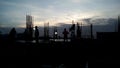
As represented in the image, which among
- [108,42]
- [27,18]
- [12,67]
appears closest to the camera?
[12,67]

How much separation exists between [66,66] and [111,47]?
460cm

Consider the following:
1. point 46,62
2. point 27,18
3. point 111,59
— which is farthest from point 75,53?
point 27,18

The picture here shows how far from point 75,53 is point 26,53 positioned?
4.84m

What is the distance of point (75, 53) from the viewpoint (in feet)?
66.6

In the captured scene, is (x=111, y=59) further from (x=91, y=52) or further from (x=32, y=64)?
(x=32, y=64)

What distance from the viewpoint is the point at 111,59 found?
54.8ft

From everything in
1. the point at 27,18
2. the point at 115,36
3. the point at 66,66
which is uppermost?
the point at 27,18

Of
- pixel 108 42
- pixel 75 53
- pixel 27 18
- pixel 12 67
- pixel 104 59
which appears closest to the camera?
pixel 104 59

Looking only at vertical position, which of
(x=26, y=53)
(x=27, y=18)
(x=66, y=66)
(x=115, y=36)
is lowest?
(x=66, y=66)

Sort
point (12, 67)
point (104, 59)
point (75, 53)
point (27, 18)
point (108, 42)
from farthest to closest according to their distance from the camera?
point (27, 18), point (75, 53), point (108, 42), point (12, 67), point (104, 59)

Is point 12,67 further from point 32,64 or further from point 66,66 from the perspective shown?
point 66,66

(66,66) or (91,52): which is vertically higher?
(91,52)

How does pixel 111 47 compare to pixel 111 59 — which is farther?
pixel 111 47

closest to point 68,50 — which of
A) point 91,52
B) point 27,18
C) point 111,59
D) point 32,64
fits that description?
point 91,52
